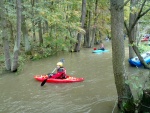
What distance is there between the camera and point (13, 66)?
12.8 metres

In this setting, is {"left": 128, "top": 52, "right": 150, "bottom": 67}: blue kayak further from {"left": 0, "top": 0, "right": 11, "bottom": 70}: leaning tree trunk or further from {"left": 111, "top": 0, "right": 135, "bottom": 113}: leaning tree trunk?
{"left": 111, "top": 0, "right": 135, "bottom": 113}: leaning tree trunk

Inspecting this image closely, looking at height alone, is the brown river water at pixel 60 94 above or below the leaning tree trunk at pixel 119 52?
below

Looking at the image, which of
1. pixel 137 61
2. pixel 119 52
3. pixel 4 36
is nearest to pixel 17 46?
pixel 4 36

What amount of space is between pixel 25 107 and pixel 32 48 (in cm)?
1146

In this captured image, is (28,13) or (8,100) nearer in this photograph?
(8,100)

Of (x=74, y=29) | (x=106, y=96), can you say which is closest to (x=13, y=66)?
(x=106, y=96)

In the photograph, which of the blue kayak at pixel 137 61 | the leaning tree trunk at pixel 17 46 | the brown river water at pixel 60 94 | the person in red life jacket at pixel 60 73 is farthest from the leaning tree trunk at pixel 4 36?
the blue kayak at pixel 137 61

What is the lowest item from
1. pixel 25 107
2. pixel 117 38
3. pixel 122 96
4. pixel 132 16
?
A: pixel 25 107

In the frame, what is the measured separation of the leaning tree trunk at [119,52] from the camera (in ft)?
19.3

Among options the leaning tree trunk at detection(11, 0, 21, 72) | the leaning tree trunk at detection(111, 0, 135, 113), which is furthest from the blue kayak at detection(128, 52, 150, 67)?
the leaning tree trunk at detection(111, 0, 135, 113)

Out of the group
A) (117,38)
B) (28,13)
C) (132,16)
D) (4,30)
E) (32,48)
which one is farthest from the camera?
(32,48)

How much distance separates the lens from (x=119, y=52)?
6109 millimetres

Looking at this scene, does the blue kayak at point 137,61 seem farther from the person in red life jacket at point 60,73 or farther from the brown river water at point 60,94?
the person in red life jacket at point 60,73

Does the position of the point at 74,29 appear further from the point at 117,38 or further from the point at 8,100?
the point at 117,38
